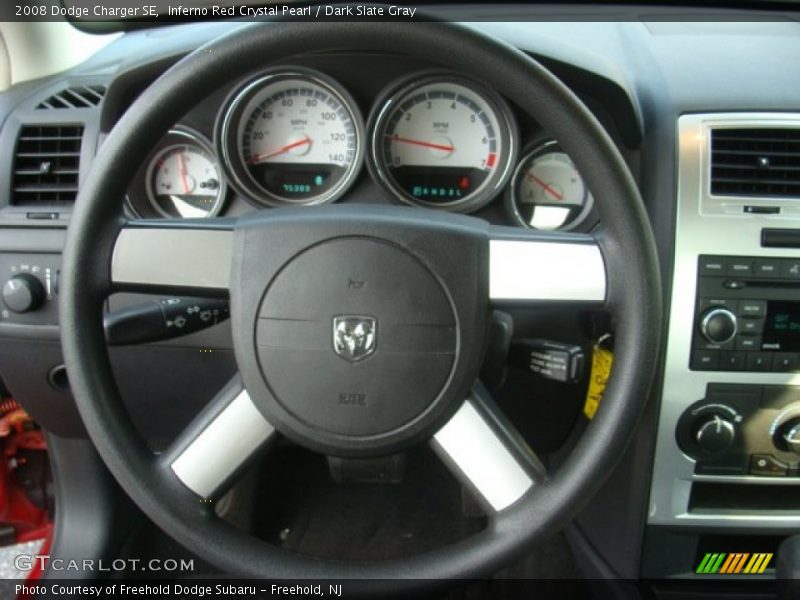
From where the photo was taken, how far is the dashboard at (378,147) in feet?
4.01

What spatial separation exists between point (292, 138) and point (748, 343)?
82 centimetres

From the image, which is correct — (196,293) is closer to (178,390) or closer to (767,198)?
(178,390)

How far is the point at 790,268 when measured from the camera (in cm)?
118

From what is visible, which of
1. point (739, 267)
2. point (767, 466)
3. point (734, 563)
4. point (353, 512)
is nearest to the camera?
point (739, 267)

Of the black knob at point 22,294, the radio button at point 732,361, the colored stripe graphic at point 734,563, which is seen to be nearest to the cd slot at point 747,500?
the colored stripe graphic at point 734,563

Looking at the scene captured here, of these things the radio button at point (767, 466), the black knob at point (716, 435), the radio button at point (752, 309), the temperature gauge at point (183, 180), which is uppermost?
the temperature gauge at point (183, 180)

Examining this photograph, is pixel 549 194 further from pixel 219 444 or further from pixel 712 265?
pixel 219 444

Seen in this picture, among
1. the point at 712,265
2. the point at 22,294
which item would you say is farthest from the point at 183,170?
the point at 712,265

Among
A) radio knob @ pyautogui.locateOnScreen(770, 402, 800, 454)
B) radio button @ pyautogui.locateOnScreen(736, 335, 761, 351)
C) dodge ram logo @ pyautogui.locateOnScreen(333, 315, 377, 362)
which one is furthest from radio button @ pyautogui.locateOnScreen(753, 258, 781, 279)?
dodge ram logo @ pyautogui.locateOnScreen(333, 315, 377, 362)

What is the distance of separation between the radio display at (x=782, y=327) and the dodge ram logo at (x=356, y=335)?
2.23ft

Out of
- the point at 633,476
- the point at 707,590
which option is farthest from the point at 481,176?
the point at 707,590

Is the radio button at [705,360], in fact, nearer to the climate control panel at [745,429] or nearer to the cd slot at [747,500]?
the climate control panel at [745,429]

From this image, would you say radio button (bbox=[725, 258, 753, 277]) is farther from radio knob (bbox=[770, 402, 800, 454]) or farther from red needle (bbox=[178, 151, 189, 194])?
red needle (bbox=[178, 151, 189, 194])

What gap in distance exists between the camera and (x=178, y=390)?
1395mm
